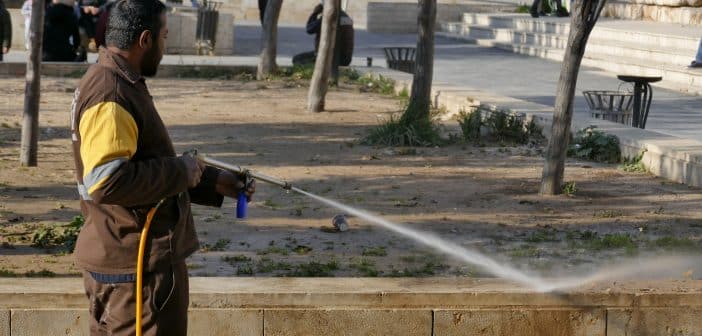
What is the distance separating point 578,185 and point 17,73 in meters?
11.7

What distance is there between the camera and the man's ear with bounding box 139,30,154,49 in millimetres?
3830

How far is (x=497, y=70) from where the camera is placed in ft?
74.2

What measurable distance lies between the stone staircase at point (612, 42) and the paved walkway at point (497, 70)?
0.33 m

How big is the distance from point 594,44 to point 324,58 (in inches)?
429

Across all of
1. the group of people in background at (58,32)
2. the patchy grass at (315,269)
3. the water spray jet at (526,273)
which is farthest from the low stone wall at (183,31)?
the patchy grass at (315,269)

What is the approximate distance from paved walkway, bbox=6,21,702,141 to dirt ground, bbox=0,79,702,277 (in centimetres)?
278

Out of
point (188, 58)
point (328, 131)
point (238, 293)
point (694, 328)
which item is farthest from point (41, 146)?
point (188, 58)

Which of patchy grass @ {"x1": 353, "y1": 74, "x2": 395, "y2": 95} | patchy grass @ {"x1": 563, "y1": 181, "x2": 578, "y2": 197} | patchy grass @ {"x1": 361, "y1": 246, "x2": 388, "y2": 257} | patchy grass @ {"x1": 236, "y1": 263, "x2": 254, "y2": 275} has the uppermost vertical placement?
patchy grass @ {"x1": 353, "y1": 74, "x2": 395, "y2": 95}

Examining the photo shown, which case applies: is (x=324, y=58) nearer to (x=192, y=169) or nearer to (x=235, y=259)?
(x=235, y=259)

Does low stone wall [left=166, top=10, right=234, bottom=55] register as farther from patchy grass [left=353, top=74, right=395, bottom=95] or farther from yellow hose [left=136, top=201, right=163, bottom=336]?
yellow hose [left=136, top=201, right=163, bottom=336]

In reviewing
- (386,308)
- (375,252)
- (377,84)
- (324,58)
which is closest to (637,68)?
(377,84)

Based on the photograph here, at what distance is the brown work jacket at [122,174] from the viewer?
12.1ft

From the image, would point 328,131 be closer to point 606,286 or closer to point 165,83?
point 165,83

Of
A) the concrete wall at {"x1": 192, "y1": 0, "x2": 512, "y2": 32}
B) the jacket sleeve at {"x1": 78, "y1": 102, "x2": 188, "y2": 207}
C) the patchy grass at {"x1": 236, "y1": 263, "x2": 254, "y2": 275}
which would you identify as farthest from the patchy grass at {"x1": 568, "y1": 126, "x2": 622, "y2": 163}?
the concrete wall at {"x1": 192, "y1": 0, "x2": 512, "y2": 32}
